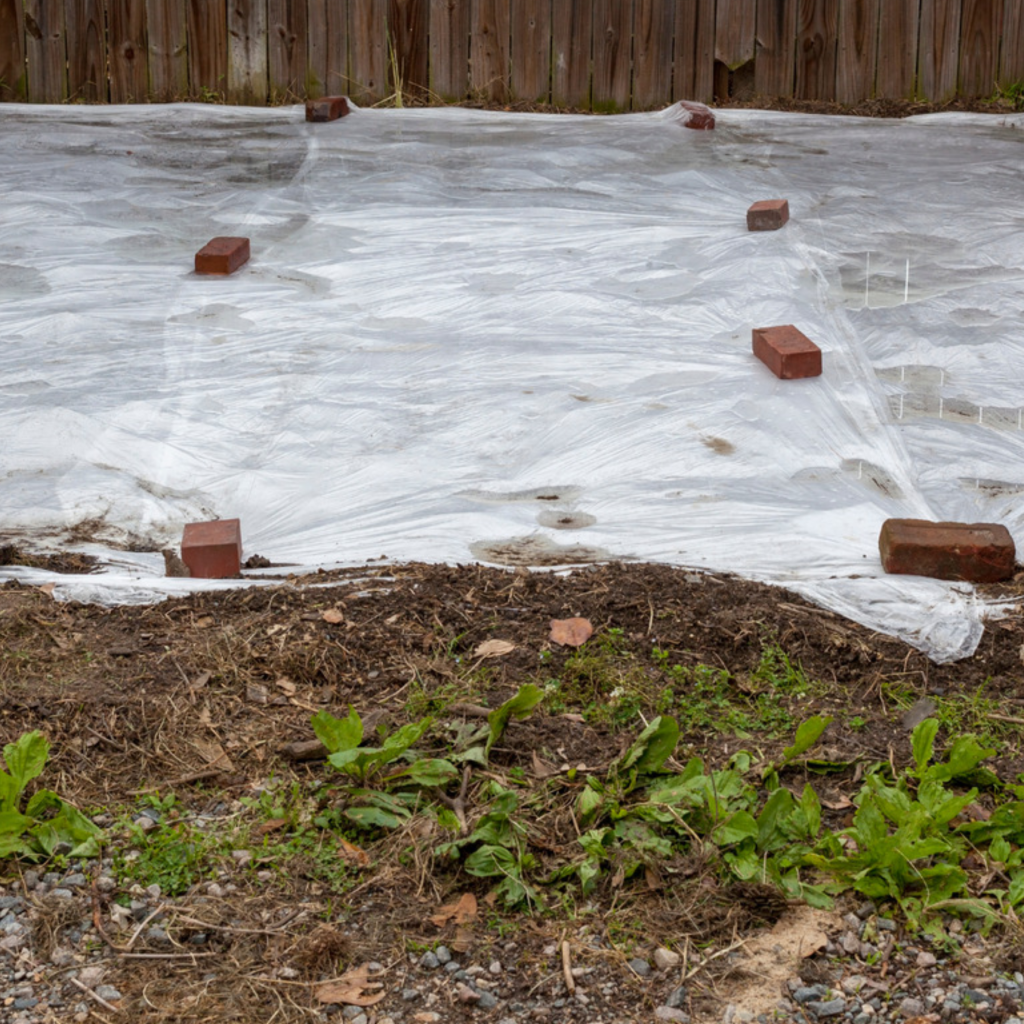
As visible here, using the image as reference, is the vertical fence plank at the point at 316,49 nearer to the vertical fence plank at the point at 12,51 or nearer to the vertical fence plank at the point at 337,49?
the vertical fence plank at the point at 337,49

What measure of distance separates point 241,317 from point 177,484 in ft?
3.54

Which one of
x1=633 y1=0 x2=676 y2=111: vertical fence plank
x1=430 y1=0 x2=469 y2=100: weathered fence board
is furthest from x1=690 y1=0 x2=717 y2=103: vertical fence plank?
x1=430 y1=0 x2=469 y2=100: weathered fence board

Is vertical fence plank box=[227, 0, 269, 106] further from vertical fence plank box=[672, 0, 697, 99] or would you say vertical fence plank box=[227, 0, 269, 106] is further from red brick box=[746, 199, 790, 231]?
red brick box=[746, 199, 790, 231]

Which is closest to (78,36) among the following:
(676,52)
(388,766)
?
(676,52)

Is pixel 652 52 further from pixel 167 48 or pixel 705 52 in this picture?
pixel 167 48

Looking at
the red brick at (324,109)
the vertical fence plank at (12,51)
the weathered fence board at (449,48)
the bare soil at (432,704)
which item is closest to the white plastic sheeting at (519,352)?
the bare soil at (432,704)

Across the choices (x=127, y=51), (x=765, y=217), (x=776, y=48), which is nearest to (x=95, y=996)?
(x=765, y=217)

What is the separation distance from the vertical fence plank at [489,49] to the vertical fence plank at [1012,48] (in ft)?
9.17

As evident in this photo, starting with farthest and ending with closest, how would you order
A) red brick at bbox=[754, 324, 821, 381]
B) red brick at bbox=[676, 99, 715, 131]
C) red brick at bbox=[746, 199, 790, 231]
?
red brick at bbox=[676, 99, 715, 131] → red brick at bbox=[746, 199, 790, 231] → red brick at bbox=[754, 324, 821, 381]

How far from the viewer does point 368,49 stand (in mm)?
6875

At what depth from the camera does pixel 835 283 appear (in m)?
4.46

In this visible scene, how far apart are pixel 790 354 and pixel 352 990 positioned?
2509 mm

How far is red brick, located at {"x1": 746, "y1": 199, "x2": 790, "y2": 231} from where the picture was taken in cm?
482

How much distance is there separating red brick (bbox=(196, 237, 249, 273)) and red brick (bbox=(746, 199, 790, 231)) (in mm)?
2015
